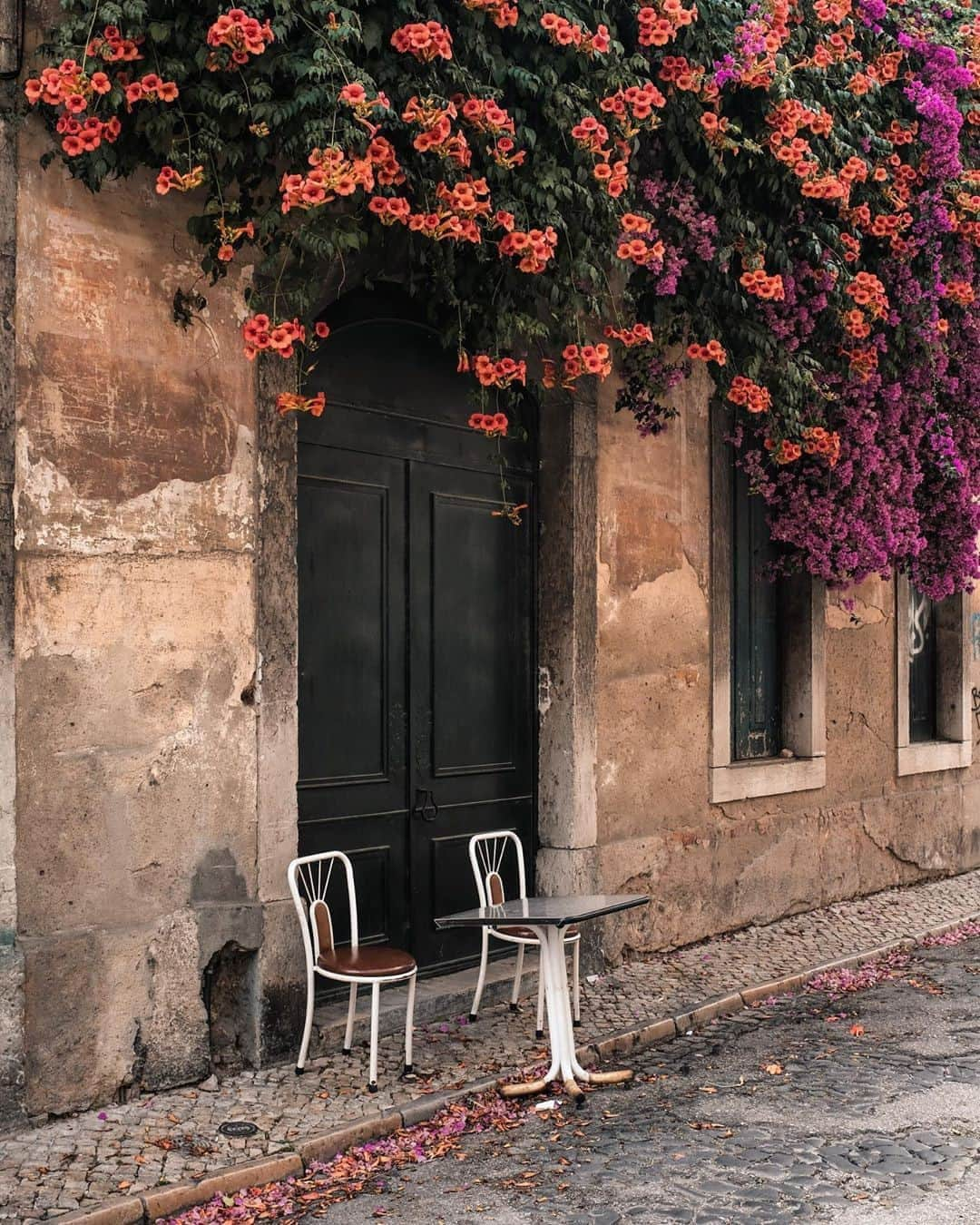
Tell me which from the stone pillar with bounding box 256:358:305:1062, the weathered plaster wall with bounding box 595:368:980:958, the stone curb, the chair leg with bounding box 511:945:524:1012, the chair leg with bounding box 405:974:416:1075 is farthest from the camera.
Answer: the weathered plaster wall with bounding box 595:368:980:958

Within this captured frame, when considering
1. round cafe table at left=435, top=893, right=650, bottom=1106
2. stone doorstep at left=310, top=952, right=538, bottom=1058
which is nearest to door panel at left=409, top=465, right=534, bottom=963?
stone doorstep at left=310, top=952, right=538, bottom=1058

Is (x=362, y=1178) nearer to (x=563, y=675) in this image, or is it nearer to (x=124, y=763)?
(x=124, y=763)

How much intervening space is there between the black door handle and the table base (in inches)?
61.6

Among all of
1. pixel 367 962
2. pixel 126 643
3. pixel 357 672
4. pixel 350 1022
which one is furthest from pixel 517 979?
pixel 126 643

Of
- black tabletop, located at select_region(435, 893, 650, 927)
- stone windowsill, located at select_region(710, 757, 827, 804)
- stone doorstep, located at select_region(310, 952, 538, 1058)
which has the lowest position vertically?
stone doorstep, located at select_region(310, 952, 538, 1058)

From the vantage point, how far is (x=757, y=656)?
31.6ft

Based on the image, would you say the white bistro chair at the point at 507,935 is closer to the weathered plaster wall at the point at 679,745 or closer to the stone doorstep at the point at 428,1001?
the stone doorstep at the point at 428,1001

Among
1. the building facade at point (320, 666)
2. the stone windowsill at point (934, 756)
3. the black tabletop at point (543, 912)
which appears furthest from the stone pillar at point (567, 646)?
the stone windowsill at point (934, 756)

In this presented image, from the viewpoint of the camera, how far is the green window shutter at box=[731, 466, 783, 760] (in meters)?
9.37

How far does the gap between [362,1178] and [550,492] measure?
4.06 m

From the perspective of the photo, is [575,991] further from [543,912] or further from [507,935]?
[543,912]

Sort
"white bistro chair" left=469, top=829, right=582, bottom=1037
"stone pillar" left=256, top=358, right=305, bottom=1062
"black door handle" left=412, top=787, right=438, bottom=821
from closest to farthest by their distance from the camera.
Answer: "stone pillar" left=256, top=358, right=305, bottom=1062 < "white bistro chair" left=469, top=829, right=582, bottom=1037 < "black door handle" left=412, top=787, right=438, bottom=821

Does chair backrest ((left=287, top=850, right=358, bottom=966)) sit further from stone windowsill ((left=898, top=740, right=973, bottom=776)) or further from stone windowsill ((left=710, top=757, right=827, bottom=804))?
stone windowsill ((left=898, top=740, right=973, bottom=776))

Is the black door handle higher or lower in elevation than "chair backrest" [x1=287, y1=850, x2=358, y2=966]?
higher
